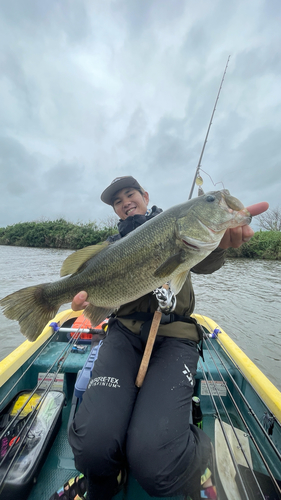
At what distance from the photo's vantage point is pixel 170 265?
6.29 feet

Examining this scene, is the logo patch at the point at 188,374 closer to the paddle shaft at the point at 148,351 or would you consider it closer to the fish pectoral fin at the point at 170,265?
the paddle shaft at the point at 148,351

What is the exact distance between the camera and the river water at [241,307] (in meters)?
4.99

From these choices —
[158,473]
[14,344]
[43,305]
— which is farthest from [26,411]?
[14,344]

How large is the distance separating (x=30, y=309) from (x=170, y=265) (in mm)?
1336

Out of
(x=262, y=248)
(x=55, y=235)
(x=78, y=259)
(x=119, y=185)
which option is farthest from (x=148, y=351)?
(x=55, y=235)

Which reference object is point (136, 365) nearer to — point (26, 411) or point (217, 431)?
point (217, 431)

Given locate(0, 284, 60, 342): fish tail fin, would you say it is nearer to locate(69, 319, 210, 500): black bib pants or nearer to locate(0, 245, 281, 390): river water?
locate(69, 319, 210, 500): black bib pants

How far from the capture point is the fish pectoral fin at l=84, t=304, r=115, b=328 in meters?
2.18

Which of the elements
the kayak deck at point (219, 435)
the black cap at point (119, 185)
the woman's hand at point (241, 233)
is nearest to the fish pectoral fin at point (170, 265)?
the woman's hand at point (241, 233)

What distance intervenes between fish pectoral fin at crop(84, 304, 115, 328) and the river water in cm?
328

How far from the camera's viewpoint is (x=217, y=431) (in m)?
2.04

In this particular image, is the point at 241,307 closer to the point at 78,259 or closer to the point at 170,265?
the point at 170,265

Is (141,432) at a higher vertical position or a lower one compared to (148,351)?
lower

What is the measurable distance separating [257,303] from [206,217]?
7.75m
